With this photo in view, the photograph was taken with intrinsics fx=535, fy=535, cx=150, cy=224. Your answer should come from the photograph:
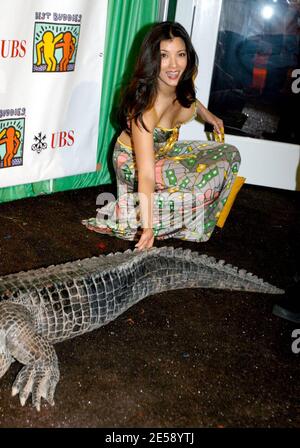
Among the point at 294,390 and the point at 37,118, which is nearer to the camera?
the point at 294,390

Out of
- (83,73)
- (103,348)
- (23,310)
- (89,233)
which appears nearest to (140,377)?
(103,348)

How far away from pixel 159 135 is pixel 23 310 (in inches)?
48.7

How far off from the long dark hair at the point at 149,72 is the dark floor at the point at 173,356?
2.23 feet

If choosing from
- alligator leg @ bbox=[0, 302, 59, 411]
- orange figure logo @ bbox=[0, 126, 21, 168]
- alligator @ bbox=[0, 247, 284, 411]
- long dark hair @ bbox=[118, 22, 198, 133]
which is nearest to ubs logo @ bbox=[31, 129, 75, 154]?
orange figure logo @ bbox=[0, 126, 21, 168]

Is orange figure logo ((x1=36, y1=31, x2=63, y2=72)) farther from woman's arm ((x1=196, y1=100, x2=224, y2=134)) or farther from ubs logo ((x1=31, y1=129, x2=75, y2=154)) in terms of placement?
woman's arm ((x1=196, y1=100, x2=224, y2=134))

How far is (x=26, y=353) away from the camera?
166 cm

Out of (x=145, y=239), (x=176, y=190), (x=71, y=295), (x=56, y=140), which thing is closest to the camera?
(x=71, y=295)

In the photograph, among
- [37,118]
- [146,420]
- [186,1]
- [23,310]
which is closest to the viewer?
[146,420]

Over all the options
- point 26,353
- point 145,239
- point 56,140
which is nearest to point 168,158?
point 56,140

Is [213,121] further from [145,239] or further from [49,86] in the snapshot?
[145,239]

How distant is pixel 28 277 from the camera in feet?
5.92

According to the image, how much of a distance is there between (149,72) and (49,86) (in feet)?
2.71

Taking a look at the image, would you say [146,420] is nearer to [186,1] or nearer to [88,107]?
[88,107]

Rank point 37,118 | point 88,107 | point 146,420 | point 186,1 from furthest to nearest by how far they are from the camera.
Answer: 1. point 186,1
2. point 88,107
3. point 37,118
4. point 146,420
